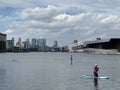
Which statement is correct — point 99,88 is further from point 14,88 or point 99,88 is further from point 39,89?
point 14,88

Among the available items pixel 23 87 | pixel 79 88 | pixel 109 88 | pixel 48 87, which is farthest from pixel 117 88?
pixel 23 87

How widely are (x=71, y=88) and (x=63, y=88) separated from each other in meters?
1.03

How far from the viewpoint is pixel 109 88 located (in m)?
42.9

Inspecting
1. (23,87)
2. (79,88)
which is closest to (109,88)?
(79,88)

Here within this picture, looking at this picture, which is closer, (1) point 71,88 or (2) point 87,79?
(1) point 71,88

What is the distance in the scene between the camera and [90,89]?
4203cm

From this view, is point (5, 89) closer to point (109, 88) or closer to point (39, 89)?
point (39, 89)

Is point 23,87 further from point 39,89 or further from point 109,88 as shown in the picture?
point 109,88

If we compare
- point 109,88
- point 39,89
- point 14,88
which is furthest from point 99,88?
point 14,88

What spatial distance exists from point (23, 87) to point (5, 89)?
2.93 metres

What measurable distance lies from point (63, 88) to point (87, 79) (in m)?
13.8

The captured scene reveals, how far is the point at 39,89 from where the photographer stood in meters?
41.2

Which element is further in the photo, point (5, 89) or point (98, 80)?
point (98, 80)

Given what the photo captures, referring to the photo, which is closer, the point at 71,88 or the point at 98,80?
the point at 71,88
